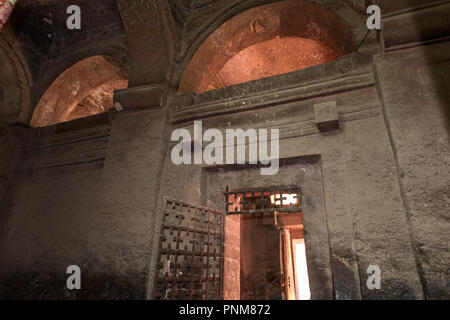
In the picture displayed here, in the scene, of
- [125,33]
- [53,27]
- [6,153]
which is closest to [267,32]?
[125,33]

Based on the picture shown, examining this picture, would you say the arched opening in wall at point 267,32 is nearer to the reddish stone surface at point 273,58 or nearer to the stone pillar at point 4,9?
the reddish stone surface at point 273,58

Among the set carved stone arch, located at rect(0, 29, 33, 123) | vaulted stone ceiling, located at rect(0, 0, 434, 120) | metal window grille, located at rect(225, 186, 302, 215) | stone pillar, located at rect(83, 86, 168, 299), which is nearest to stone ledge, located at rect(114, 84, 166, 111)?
stone pillar, located at rect(83, 86, 168, 299)

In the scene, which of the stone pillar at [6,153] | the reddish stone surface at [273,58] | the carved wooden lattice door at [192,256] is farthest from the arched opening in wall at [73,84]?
the carved wooden lattice door at [192,256]

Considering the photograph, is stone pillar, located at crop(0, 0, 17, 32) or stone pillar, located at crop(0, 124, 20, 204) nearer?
stone pillar, located at crop(0, 0, 17, 32)

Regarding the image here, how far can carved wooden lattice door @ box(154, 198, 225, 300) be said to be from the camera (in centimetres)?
309

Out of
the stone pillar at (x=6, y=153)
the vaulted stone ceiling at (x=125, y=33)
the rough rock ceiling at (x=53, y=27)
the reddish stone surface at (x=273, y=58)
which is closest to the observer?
the vaulted stone ceiling at (x=125, y=33)

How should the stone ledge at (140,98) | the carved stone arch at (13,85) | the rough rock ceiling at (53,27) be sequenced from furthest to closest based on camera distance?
1. the rough rock ceiling at (53,27)
2. the carved stone arch at (13,85)
3. the stone ledge at (140,98)

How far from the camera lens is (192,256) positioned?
10.9 ft

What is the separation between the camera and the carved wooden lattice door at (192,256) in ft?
10.1

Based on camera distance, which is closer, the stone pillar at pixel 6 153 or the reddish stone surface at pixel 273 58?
the stone pillar at pixel 6 153

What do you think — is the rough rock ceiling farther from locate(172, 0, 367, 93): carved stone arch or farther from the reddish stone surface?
the reddish stone surface

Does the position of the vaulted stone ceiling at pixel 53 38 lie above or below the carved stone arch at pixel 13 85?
above

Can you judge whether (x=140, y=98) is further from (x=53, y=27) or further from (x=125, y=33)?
(x=53, y=27)
